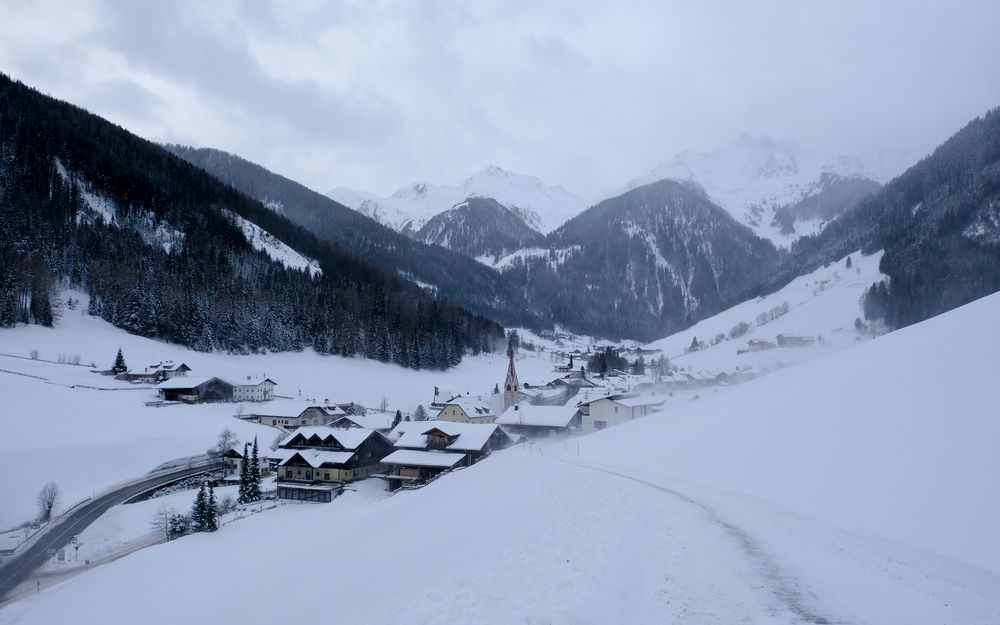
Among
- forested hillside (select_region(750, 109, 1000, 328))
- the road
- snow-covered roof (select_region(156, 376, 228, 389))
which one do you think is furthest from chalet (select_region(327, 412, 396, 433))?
forested hillside (select_region(750, 109, 1000, 328))

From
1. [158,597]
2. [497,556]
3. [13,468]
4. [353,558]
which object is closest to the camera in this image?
[497,556]

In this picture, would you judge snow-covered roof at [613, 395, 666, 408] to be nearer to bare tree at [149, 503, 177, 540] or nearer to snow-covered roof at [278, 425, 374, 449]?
snow-covered roof at [278, 425, 374, 449]

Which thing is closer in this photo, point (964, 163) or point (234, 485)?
point (234, 485)

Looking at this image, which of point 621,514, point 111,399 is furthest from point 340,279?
point 621,514

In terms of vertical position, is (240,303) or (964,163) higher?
(964,163)

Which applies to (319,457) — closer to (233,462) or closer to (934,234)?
(233,462)

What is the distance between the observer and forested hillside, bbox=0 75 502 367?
88188 millimetres

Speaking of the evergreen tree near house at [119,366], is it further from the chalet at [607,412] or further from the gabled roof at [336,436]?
the chalet at [607,412]

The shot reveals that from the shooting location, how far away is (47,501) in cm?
3391

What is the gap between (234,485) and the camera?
44594 millimetres

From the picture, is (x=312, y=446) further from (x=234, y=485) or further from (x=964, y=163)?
(x=964, y=163)

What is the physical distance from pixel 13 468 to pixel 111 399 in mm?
20508

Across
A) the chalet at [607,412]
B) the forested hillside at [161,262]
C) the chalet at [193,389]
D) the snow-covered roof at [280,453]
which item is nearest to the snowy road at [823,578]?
the snow-covered roof at [280,453]

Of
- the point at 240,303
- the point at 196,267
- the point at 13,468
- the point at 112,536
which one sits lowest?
the point at 112,536
